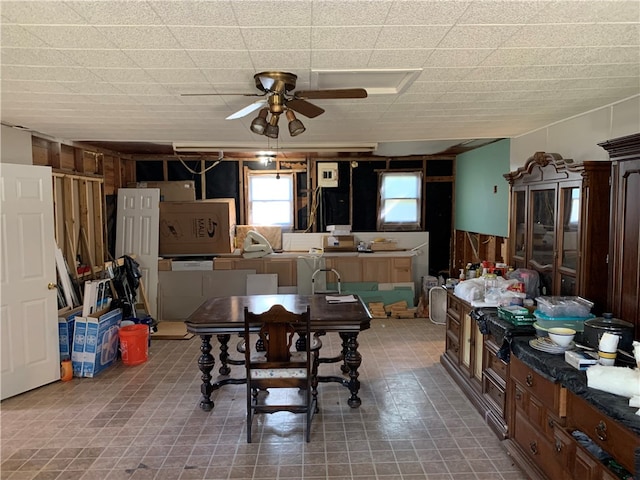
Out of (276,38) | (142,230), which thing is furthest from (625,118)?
(142,230)

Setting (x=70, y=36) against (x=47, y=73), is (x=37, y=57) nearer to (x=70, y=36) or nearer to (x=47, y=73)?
(x=47, y=73)

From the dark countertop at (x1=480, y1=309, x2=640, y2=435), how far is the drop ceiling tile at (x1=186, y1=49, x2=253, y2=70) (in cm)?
230

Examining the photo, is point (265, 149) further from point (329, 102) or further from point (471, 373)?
point (471, 373)

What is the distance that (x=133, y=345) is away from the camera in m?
4.61

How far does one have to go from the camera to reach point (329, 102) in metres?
3.24

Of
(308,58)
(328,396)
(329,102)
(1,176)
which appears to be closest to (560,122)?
(329,102)

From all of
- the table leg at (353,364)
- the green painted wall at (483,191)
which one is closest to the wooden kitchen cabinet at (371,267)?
the green painted wall at (483,191)

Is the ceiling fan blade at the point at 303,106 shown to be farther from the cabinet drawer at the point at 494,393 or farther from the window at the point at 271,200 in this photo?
the window at the point at 271,200

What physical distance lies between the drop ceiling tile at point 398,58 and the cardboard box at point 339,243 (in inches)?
178

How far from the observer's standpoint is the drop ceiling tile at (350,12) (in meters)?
1.69

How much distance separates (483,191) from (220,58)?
463cm

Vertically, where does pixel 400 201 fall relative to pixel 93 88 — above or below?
below

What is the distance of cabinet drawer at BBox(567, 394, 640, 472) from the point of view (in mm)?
1760

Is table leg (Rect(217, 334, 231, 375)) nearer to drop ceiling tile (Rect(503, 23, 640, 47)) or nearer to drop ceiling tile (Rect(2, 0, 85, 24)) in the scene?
drop ceiling tile (Rect(2, 0, 85, 24))
